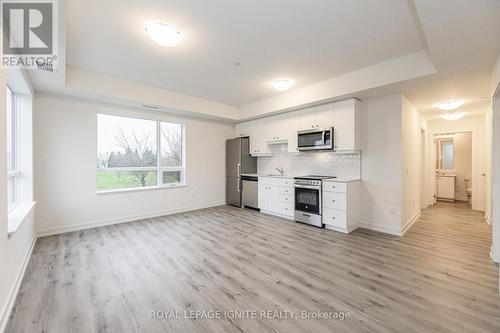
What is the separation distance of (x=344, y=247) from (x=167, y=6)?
377 centimetres

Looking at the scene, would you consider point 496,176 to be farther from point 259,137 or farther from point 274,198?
point 259,137

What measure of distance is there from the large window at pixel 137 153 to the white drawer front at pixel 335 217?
3.57 meters

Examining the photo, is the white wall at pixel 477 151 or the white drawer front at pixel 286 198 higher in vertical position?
the white wall at pixel 477 151

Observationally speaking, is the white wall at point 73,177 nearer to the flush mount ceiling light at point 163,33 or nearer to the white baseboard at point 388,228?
the flush mount ceiling light at point 163,33

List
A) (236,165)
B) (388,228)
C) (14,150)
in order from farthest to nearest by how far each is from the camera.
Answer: (236,165)
(388,228)
(14,150)

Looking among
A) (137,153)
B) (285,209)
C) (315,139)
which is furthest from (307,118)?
(137,153)

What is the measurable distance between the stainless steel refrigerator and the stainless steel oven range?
73.5 inches

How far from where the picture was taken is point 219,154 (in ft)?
21.4

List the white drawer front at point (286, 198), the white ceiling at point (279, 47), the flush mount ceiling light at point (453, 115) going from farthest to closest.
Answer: the flush mount ceiling light at point (453, 115) < the white drawer front at point (286, 198) < the white ceiling at point (279, 47)

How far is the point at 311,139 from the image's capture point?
4.79 meters

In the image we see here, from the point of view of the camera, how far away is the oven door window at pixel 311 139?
4625 mm

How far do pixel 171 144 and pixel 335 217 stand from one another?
4.14 meters

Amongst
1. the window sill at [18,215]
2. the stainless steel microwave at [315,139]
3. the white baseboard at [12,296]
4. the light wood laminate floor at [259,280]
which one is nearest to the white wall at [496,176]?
the light wood laminate floor at [259,280]

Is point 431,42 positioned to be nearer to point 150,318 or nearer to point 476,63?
point 476,63
